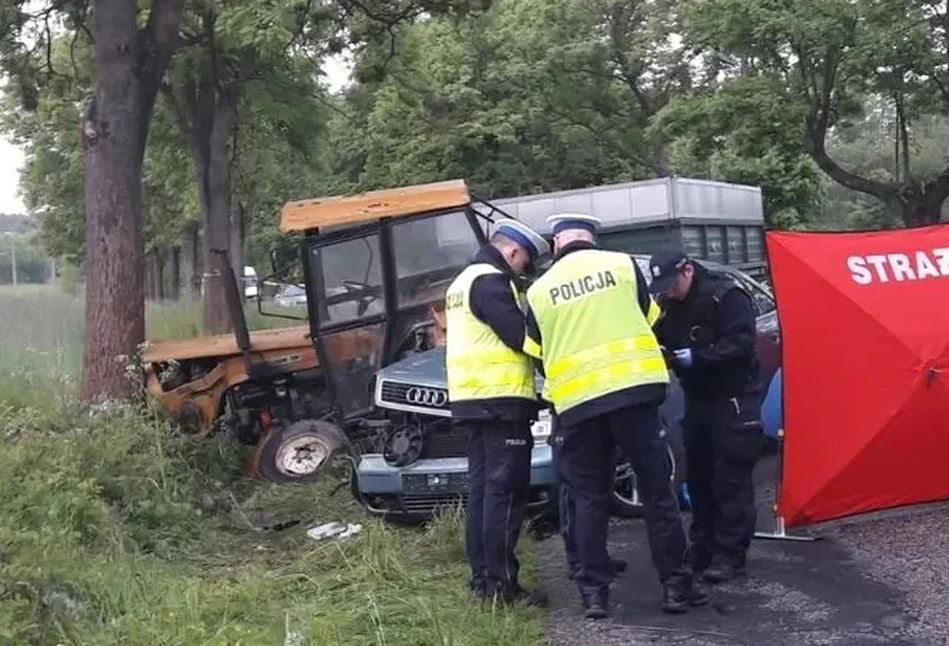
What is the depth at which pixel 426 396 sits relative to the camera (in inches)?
326

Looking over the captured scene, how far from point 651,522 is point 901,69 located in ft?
Result: 61.0

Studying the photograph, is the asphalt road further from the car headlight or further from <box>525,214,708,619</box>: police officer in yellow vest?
the car headlight

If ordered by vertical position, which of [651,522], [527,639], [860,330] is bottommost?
[527,639]

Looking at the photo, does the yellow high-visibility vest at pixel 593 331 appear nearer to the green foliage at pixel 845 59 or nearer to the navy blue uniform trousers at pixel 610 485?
the navy blue uniform trousers at pixel 610 485

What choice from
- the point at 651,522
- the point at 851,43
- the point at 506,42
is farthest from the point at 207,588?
the point at 506,42

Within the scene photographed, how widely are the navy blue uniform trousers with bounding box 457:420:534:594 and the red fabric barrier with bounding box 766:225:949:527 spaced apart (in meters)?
1.60

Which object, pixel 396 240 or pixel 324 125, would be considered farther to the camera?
pixel 324 125

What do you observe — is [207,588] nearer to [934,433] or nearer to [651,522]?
[651,522]

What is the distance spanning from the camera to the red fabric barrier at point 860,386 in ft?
23.3

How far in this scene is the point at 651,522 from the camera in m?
6.25

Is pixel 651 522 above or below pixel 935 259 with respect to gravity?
below

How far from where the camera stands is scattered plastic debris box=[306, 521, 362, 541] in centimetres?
831

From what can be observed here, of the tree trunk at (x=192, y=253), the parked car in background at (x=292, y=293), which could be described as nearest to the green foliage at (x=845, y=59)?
the parked car in background at (x=292, y=293)

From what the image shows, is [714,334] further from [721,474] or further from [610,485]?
[610,485]
